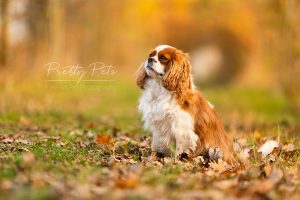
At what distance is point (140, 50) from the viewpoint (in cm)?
3409

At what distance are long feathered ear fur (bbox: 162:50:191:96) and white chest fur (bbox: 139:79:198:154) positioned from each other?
0.36ft

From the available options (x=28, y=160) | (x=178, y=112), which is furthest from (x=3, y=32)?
(x=28, y=160)

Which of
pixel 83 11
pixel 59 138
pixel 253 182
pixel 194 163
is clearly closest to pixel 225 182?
pixel 253 182

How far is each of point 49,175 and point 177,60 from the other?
2478mm

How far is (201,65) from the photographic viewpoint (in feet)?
92.6

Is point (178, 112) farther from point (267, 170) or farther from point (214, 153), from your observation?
point (267, 170)

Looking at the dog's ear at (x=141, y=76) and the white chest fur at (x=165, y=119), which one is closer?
the white chest fur at (x=165, y=119)

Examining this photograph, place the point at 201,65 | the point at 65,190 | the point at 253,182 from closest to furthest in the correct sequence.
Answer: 1. the point at 65,190
2. the point at 253,182
3. the point at 201,65

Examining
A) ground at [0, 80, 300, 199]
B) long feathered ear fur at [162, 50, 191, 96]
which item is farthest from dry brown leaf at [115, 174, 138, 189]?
long feathered ear fur at [162, 50, 191, 96]

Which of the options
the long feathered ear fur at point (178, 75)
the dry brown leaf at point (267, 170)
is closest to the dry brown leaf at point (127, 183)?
the dry brown leaf at point (267, 170)

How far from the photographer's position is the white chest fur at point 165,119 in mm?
6719

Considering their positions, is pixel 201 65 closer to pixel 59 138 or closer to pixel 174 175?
pixel 59 138

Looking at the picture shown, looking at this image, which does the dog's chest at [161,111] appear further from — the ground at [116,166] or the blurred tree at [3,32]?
the blurred tree at [3,32]

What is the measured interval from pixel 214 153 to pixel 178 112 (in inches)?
23.4
